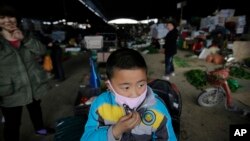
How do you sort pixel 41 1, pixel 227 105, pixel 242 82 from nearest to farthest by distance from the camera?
pixel 227 105 → pixel 242 82 → pixel 41 1

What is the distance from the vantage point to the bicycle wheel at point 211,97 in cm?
415

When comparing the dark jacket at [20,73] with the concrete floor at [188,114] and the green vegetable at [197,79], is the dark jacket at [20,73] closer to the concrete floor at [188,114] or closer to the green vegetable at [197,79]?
the concrete floor at [188,114]

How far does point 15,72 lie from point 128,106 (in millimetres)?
1615

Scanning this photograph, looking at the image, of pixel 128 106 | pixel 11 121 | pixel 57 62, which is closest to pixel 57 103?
pixel 57 62

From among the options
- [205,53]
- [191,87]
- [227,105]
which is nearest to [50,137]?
[227,105]

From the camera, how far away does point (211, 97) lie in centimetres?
421

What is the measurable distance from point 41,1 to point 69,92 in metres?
5.14

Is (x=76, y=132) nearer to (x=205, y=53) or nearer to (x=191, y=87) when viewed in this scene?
(x=191, y=87)

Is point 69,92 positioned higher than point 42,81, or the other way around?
point 42,81

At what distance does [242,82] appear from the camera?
617 cm

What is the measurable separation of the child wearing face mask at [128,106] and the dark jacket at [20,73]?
4.53 feet

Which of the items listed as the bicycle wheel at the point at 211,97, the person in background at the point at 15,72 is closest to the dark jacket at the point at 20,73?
the person in background at the point at 15,72

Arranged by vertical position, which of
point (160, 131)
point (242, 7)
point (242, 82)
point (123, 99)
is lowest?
point (242, 82)

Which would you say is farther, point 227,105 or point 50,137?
point 227,105
